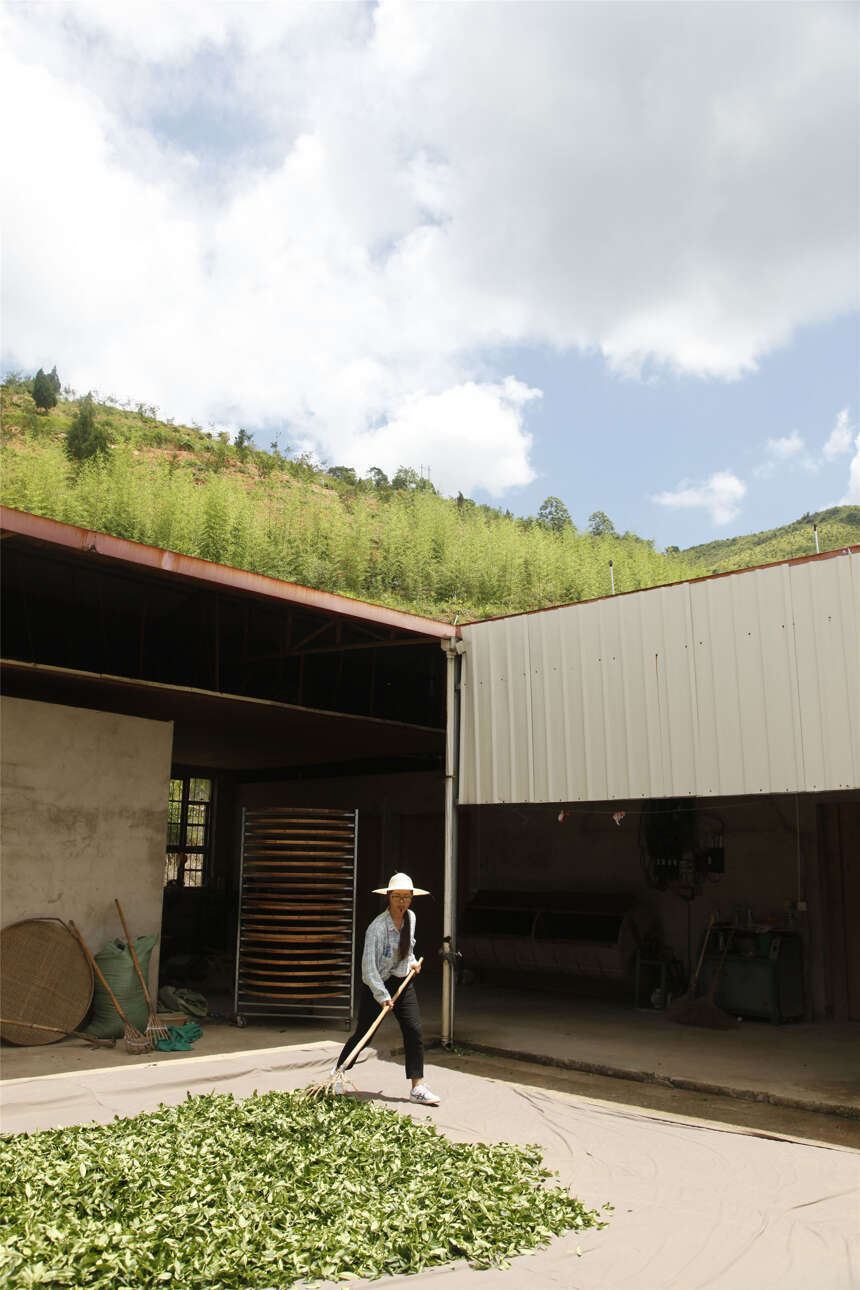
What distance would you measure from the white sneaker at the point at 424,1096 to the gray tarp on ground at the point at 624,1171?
3.4 inches

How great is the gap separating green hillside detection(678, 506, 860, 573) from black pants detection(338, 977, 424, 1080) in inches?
1426

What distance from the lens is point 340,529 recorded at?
38.1 meters

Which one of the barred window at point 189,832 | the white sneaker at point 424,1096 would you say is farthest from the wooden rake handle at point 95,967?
the barred window at point 189,832

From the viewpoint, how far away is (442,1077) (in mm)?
7445

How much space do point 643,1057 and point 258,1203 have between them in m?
5.03

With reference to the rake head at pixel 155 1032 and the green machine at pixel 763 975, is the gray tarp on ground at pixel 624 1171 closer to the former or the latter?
the rake head at pixel 155 1032

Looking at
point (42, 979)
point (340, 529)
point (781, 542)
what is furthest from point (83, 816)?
point (781, 542)

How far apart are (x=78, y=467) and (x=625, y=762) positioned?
36305mm

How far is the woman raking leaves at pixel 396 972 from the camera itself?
673 centimetres

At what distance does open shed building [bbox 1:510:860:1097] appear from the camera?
7.47 metres

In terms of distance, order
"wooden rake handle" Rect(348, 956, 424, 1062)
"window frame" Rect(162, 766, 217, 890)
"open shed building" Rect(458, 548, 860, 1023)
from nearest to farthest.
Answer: "wooden rake handle" Rect(348, 956, 424, 1062) → "open shed building" Rect(458, 548, 860, 1023) → "window frame" Rect(162, 766, 217, 890)

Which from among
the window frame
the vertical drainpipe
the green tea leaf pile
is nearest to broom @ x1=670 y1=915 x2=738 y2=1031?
the vertical drainpipe

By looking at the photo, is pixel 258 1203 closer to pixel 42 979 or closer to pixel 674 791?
pixel 674 791

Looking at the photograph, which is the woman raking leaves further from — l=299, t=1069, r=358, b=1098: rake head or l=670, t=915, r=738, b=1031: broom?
l=670, t=915, r=738, b=1031: broom
